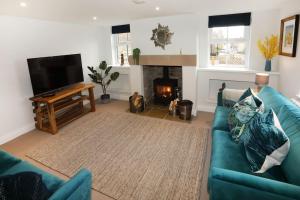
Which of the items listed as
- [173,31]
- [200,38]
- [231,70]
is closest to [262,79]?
[231,70]

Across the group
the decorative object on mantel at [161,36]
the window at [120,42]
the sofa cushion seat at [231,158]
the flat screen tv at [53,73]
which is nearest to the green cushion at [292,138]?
the sofa cushion seat at [231,158]

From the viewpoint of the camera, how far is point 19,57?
3594mm

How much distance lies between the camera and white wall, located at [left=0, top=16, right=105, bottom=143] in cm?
339

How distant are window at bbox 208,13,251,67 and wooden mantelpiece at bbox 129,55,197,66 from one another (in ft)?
1.99

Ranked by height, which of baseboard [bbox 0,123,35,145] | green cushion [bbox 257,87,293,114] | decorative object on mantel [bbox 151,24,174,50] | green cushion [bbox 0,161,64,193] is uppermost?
decorative object on mantel [bbox 151,24,174,50]

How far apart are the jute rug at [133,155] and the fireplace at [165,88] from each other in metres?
0.96

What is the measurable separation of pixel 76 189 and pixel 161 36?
3.75 m

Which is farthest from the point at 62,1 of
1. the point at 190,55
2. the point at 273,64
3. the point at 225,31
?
the point at 273,64

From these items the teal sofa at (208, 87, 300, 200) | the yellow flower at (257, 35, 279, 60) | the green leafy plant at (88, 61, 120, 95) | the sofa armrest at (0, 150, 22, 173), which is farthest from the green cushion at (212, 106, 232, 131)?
the green leafy plant at (88, 61, 120, 95)

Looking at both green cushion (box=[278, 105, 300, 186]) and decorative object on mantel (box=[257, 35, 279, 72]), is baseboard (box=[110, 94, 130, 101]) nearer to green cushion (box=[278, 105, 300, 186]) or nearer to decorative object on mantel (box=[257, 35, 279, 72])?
decorative object on mantel (box=[257, 35, 279, 72])

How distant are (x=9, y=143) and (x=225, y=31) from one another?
4898 millimetres

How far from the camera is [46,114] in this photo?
3.87 meters

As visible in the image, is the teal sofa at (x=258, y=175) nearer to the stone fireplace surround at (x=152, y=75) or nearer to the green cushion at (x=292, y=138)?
the green cushion at (x=292, y=138)

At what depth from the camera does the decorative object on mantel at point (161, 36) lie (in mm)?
4285
